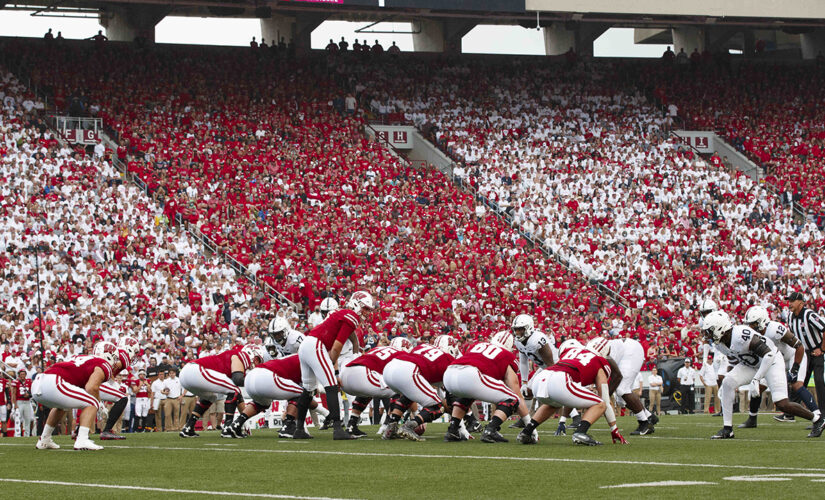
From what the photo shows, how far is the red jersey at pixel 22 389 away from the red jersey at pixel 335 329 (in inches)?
342

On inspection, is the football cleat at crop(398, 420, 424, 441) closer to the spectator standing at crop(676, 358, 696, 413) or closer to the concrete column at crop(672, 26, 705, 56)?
the spectator standing at crop(676, 358, 696, 413)

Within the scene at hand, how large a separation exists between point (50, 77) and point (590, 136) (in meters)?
16.3

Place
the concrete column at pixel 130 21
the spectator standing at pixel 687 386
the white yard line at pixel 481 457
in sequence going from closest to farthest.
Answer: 1. the white yard line at pixel 481 457
2. the spectator standing at pixel 687 386
3. the concrete column at pixel 130 21

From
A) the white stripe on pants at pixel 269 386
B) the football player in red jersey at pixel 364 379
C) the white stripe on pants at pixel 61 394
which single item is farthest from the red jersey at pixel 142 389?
the white stripe on pants at pixel 61 394

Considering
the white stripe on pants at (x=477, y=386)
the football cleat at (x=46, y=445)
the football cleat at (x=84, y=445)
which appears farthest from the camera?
the football cleat at (x=46, y=445)

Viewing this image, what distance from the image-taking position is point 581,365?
12.7 meters

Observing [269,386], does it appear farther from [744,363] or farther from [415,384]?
[744,363]

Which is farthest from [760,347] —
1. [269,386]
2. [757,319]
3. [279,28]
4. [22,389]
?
[279,28]

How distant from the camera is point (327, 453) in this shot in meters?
12.2

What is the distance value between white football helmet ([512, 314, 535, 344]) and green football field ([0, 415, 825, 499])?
1246 millimetres

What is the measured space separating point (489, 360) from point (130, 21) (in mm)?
28013

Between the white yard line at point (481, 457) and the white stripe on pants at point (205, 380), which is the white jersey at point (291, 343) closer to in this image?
the white stripe on pants at point (205, 380)

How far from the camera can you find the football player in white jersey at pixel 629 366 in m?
15.2

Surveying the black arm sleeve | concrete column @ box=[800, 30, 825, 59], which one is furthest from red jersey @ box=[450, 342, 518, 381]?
concrete column @ box=[800, 30, 825, 59]
